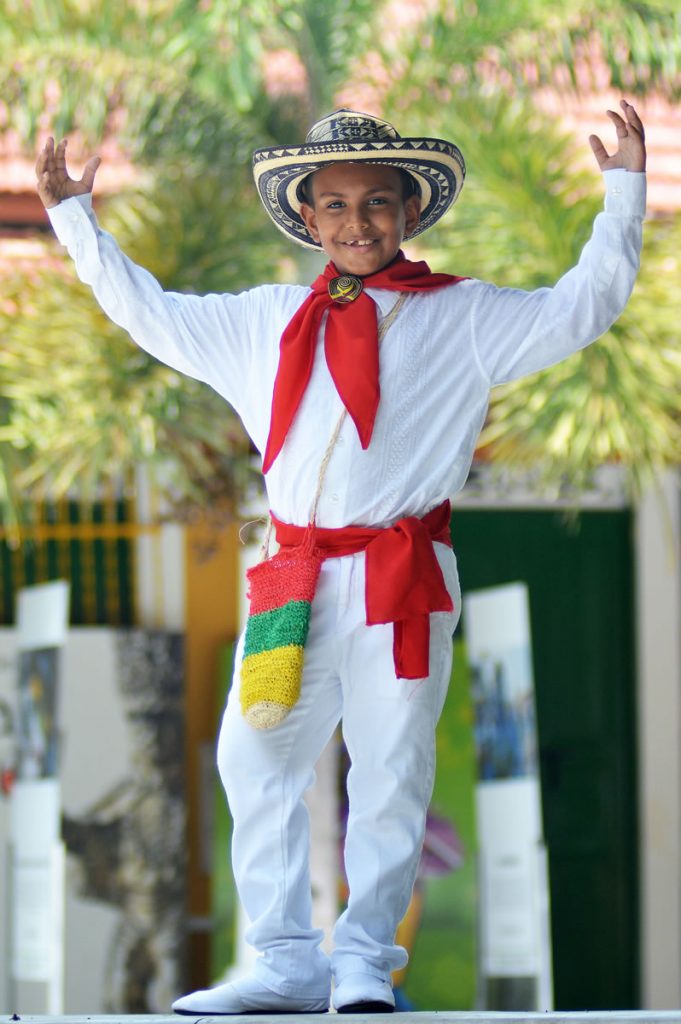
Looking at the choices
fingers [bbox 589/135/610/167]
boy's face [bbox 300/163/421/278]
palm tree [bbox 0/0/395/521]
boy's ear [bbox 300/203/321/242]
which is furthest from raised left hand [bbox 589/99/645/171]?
palm tree [bbox 0/0/395/521]

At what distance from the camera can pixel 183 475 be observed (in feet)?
20.1

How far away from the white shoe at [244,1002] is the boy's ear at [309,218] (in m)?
1.38

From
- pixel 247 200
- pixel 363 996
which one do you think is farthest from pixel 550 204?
pixel 363 996

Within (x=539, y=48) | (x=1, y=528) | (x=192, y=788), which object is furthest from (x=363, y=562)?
(x=192, y=788)

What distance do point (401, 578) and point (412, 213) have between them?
732 millimetres

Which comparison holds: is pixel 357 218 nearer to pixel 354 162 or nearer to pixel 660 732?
pixel 354 162

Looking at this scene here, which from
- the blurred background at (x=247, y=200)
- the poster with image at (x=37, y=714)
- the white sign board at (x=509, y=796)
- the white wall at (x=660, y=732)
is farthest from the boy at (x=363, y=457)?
the white wall at (x=660, y=732)

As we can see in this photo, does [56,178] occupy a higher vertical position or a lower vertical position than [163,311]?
higher

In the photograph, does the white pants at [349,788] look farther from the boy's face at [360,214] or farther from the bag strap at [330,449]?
the boy's face at [360,214]

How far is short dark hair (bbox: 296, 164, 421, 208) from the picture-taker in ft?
10.4

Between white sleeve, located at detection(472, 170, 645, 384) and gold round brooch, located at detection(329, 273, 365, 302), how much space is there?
0.22 meters

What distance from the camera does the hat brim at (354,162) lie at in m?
3.04

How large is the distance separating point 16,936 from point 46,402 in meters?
2.31

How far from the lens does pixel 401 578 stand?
9.74ft
